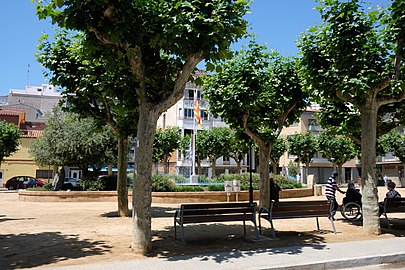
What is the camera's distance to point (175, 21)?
7.17 meters

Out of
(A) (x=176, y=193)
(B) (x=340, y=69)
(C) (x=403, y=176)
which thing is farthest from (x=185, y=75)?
(C) (x=403, y=176)

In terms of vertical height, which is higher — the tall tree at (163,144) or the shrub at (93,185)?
the tall tree at (163,144)

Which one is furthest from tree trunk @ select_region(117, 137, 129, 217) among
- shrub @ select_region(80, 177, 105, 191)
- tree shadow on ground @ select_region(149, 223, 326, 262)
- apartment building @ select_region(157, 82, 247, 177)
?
apartment building @ select_region(157, 82, 247, 177)

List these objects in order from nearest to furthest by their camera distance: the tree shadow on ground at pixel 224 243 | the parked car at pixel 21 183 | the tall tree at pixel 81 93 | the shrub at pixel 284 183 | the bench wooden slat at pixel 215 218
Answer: the tree shadow on ground at pixel 224 243, the bench wooden slat at pixel 215 218, the tall tree at pixel 81 93, the shrub at pixel 284 183, the parked car at pixel 21 183

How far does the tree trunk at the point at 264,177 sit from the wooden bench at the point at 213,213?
240 inches

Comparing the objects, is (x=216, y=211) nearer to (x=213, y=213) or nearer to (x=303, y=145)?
(x=213, y=213)

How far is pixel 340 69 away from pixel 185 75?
455 centimetres

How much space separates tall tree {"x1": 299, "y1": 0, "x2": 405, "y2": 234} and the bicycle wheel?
305 cm

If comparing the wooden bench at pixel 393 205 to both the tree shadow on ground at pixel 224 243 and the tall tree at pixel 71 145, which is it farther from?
the tall tree at pixel 71 145

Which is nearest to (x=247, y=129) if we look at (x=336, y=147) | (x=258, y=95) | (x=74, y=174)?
(x=258, y=95)

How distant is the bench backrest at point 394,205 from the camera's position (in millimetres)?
10930

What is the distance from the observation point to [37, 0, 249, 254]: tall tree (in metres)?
7.20

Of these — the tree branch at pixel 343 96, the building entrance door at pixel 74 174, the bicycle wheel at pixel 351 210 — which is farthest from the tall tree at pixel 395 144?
the building entrance door at pixel 74 174

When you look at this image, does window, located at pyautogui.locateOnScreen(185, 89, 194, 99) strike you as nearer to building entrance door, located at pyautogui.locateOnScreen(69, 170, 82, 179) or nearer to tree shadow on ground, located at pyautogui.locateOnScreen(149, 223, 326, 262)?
building entrance door, located at pyautogui.locateOnScreen(69, 170, 82, 179)
